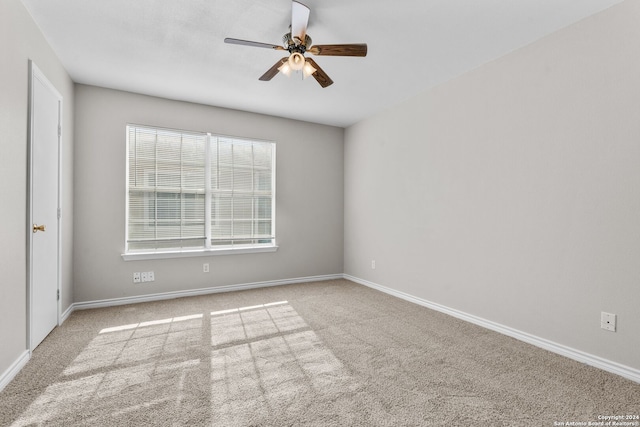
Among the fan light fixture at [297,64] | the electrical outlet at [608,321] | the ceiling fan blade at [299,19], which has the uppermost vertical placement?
the ceiling fan blade at [299,19]

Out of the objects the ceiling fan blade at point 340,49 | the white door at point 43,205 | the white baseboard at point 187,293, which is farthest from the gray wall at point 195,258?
the ceiling fan blade at point 340,49

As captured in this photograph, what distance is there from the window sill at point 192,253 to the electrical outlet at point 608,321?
3596 mm

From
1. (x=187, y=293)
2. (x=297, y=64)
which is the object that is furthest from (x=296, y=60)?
(x=187, y=293)

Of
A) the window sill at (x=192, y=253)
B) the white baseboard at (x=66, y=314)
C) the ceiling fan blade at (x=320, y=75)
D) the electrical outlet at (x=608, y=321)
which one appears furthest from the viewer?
the window sill at (x=192, y=253)

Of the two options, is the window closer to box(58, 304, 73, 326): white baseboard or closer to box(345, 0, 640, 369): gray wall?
box(58, 304, 73, 326): white baseboard

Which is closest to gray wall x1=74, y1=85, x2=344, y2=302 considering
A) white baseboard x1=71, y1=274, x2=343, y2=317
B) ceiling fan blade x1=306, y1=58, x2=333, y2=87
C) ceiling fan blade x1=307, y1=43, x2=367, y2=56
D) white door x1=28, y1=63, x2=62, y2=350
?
white baseboard x1=71, y1=274, x2=343, y2=317

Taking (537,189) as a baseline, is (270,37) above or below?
above

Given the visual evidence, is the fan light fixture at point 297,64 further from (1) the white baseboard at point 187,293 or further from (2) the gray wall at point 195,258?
(1) the white baseboard at point 187,293

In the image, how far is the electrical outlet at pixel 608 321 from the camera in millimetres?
2148

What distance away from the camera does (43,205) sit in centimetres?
262

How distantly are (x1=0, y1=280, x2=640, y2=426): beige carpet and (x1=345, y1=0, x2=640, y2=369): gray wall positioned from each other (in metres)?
0.38

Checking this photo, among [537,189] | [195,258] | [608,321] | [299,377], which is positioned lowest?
[299,377]

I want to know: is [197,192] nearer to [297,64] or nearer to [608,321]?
[297,64]

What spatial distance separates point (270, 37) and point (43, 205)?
7.74 feet
